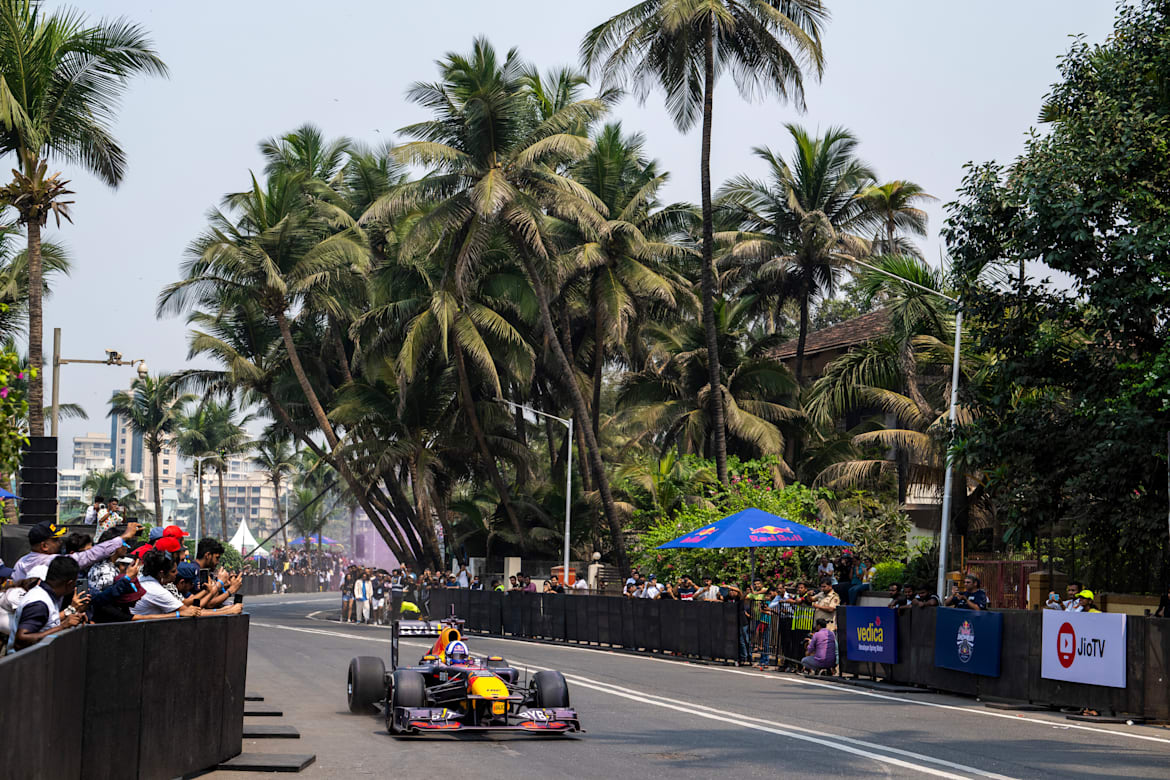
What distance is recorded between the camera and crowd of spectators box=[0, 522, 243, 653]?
8891mm

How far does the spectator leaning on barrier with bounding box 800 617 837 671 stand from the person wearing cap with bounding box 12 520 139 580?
44.6 feet

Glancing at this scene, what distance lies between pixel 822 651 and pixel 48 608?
17.1m

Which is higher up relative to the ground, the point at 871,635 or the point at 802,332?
the point at 802,332

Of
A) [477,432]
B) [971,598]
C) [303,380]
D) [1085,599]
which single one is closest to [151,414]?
[303,380]

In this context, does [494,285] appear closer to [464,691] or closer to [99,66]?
[99,66]

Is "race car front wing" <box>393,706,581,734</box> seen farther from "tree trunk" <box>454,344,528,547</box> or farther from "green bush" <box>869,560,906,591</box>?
"tree trunk" <box>454,344,528,547</box>

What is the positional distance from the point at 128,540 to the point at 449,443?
115 feet

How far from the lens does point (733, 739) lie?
553 inches

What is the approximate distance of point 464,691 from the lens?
14555 mm


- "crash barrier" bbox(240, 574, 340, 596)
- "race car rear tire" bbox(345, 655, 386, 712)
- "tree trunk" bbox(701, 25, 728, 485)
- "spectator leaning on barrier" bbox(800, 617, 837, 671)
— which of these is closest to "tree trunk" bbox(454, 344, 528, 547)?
"tree trunk" bbox(701, 25, 728, 485)

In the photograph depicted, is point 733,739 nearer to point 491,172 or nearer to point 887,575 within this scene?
point 887,575

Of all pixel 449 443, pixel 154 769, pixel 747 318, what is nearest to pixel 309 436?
pixel 449 443

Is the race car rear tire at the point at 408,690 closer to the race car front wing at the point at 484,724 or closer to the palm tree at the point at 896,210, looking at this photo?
the race car front wing at the point at 484,724

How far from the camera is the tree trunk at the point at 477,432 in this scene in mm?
46875
